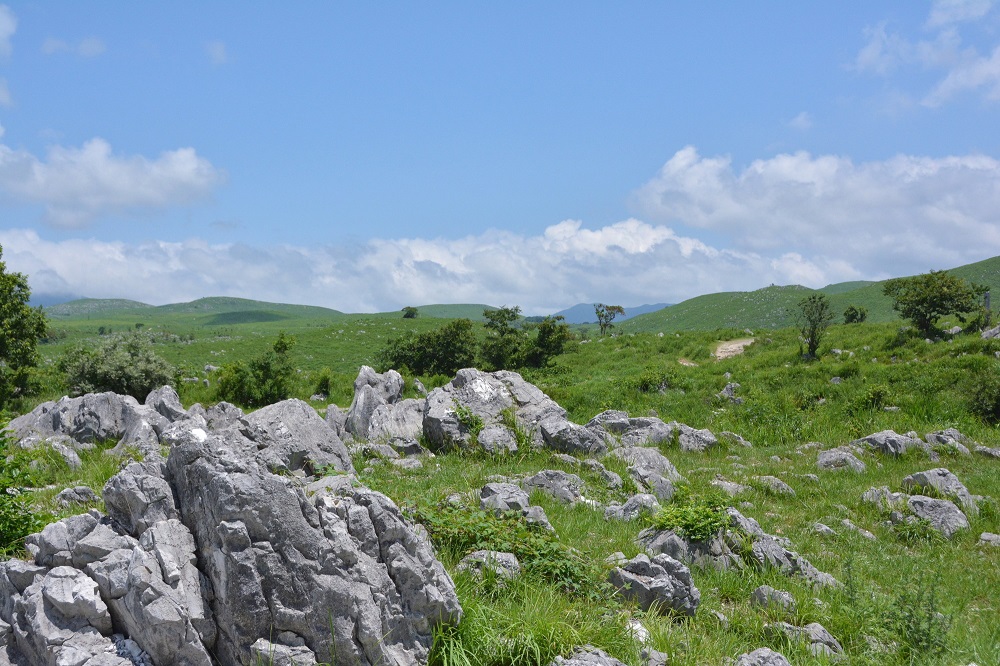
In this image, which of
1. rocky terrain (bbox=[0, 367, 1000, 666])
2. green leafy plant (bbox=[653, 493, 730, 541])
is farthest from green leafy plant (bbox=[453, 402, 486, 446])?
rocky terrain (bbox=[0, 367, 1000, 666])

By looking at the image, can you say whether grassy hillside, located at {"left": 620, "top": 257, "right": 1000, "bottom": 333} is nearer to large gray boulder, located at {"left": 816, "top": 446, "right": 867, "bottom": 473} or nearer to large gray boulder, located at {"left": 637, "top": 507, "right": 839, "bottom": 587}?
large gray boulder, located at {"left": 816, "top": 446, "right": 867, "bottom": 473}

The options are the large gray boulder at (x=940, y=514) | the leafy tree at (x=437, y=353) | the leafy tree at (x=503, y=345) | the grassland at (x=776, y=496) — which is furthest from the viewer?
the leafy tree at (x=503, y=345)

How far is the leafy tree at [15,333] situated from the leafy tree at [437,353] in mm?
18025

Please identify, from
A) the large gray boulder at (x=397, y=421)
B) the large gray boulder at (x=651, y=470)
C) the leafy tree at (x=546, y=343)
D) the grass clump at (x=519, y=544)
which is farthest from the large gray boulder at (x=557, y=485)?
the leafy tree at (x=546, y=343)

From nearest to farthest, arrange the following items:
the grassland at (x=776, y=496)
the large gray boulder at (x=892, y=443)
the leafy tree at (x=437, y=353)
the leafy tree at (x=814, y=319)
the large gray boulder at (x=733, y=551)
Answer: the grassland at (x=776, y=496) → the large gray boulder at (x=733, y=551) → the large gray boulder at (x=892, y=443) → the leafy tree at (x=814, y=319) → the leafy tree at (x=437, y=353)

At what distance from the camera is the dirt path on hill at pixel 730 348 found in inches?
1474

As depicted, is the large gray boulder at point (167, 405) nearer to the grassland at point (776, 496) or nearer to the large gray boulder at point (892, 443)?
the grassland at point (776, 496)

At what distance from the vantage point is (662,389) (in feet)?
92.5

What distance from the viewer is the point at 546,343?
41.9 meters

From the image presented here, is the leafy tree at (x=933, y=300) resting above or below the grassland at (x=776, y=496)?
above

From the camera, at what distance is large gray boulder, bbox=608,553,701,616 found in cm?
812

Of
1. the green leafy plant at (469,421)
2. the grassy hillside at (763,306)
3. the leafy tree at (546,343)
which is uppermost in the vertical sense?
the grassy hillside at (763,306)

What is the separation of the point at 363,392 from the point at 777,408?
54.1 feet

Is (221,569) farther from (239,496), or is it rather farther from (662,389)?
(662,389)
